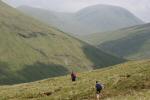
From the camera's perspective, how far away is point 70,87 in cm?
5791

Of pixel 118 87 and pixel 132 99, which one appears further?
pixel 118 87

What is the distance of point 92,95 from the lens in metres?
50.3

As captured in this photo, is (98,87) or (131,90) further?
(131,90)

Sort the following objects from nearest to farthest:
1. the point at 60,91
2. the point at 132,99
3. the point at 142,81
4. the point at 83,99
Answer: the point at 132,99 → the point at 83,99 → the point at 142,81 → the point at 60,91

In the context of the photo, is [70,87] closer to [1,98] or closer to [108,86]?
[108,86]

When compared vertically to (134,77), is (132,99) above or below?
below

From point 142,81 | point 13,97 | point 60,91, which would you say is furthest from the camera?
point 13,97

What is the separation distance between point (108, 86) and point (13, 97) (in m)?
17.8

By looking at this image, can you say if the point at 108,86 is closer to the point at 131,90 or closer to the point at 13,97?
the point at 131,90

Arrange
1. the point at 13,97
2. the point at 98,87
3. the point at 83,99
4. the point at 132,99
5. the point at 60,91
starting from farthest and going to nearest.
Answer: the point at 13,97
the point at 60,91
the point at 83,99
the point at 98,87
the point at 132,99

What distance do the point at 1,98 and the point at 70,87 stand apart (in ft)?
44.5

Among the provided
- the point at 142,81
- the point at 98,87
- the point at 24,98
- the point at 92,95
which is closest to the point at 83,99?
the point at 92,95

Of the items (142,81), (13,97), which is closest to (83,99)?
(142,81)

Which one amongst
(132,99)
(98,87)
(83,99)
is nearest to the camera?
(132,99)
